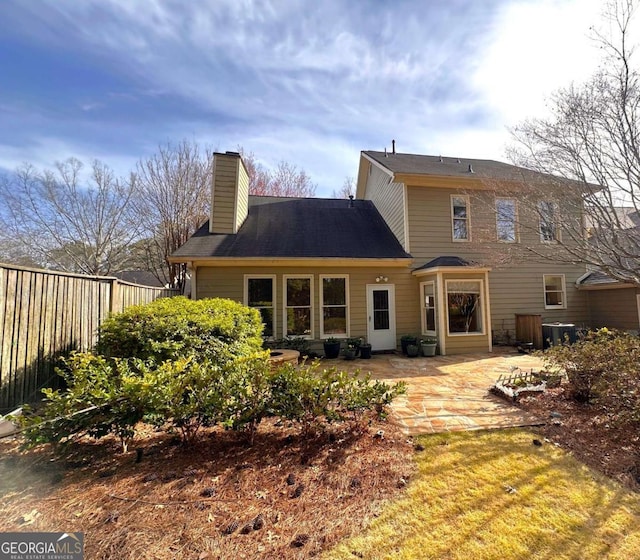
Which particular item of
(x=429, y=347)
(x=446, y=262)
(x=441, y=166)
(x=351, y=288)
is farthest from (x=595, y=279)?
(x=351, y=288)

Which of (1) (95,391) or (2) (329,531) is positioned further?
(1) (95,391)

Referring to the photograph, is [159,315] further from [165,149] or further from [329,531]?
[165,149]

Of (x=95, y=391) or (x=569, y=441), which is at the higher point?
(x=95, y=391)

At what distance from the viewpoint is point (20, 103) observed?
5137mm

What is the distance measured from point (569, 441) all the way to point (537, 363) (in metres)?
4.70

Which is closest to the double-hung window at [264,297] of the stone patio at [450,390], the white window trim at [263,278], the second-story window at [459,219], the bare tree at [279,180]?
the white window trim at [263,278]

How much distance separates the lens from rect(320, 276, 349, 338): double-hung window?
9.23m

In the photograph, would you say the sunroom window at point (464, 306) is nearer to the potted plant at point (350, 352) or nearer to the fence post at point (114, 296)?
the potted plant at point (350, 352)

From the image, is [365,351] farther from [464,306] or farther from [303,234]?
[303,234]

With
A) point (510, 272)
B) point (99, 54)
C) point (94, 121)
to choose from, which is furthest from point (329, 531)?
point (510, 272)

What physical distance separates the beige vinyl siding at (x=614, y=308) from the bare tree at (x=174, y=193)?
14.8m

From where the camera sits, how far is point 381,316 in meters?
9.48

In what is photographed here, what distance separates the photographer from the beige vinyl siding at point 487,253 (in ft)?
32.3

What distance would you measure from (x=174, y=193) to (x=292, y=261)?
23.4ft
